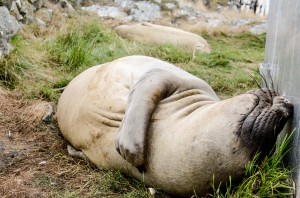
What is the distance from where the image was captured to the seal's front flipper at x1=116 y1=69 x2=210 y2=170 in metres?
3.08

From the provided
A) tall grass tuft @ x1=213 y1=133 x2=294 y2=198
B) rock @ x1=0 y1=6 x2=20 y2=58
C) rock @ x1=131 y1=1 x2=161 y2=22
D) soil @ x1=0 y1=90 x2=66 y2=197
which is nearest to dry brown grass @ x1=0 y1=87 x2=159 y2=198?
soil @ x1=0 y1=90 x2=66 y2=197

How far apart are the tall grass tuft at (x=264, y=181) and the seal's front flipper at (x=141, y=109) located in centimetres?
55

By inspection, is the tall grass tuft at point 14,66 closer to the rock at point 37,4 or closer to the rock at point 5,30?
the rock at point 5,30

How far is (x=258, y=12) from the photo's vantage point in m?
17.5

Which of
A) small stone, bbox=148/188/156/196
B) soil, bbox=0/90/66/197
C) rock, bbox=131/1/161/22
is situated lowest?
rock, bbox=131/1/161/22

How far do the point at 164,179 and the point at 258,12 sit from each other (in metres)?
15.2

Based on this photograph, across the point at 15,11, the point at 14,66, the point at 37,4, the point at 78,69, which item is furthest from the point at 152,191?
the point at 37,4

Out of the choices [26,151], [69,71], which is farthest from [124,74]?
[69,71]

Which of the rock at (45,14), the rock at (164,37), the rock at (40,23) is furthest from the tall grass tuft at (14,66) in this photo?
the rock at (164,37)

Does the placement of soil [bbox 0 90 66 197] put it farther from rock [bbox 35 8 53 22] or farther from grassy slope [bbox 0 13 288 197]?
rock [bbox 35 8 53 22]

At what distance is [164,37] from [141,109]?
681 centimetres

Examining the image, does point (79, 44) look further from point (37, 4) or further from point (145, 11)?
point (145, 11)

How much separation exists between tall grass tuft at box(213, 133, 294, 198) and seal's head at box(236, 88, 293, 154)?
77mm

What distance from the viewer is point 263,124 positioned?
2.67 meters
